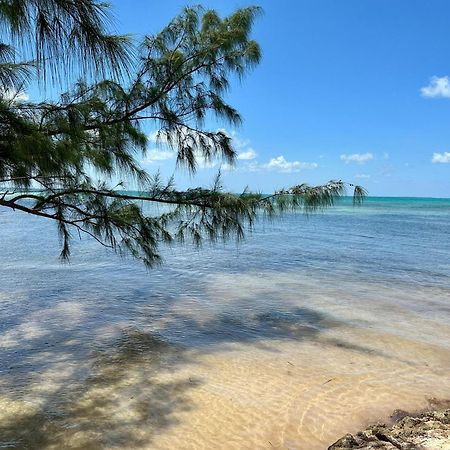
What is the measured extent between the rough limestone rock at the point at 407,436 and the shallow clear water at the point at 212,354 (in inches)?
10.7

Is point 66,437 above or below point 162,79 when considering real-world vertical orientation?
below

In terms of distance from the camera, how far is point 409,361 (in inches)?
179

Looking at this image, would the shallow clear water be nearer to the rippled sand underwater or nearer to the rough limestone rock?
the rippled sand underwater

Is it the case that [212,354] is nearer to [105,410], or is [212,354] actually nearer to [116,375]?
[116,375]

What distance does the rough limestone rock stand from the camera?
99.6 inches

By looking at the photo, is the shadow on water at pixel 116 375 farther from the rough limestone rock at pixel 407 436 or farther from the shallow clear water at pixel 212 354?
the rough limestone rock at pixel 407 436

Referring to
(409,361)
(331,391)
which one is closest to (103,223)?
(331,391)

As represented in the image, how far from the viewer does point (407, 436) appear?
276 centimetres

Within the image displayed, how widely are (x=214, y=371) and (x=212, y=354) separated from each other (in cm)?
47

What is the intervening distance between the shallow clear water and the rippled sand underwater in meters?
0.02

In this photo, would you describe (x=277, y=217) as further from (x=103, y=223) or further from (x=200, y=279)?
(x=200, y=279)

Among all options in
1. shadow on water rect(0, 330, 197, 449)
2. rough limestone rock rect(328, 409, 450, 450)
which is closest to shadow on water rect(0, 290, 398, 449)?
shadow on water rect(0, 330, 197, 449)

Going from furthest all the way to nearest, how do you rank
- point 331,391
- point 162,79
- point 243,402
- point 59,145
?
point 162,79 → point 331,391 → point 243,402 → point 59,145

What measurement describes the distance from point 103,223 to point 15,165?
1.36 meters
